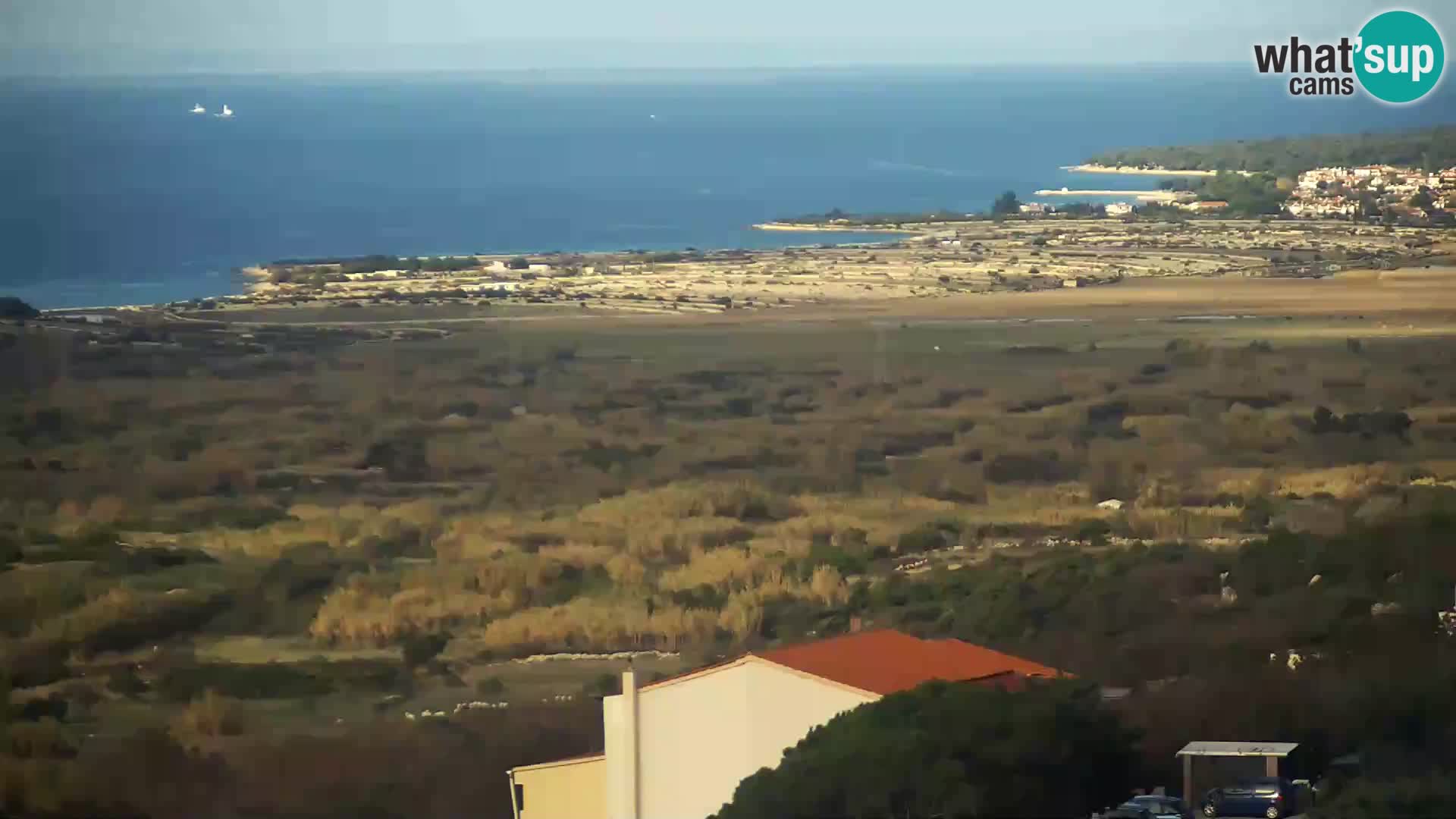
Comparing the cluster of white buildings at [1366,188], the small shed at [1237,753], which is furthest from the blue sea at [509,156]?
the small shed at [1237,753]

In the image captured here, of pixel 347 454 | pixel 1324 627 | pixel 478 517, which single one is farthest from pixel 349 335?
pixel 1324 627

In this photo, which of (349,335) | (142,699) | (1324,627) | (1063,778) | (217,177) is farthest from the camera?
(217,177)

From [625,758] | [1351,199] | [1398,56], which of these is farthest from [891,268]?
[625,758]

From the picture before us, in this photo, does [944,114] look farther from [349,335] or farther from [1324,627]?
[1324,627]

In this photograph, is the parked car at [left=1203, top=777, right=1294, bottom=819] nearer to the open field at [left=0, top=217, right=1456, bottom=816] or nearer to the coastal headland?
the open field at [left=0, top=217, right=1456, bottom=816]

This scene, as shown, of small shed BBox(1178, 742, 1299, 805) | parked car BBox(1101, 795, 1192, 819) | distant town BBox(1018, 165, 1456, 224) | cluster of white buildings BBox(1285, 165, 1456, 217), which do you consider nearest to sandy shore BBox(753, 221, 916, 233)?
distant town BBox(1018, 165, 1456, 224)

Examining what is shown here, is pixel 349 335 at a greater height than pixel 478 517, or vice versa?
pixel 349 335

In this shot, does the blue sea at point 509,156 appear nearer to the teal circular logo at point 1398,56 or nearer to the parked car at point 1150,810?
the teal circular logo at point 1398,56
